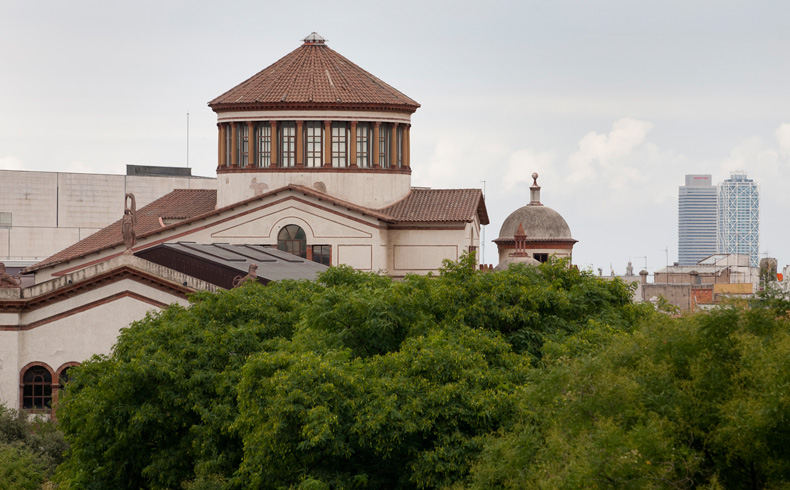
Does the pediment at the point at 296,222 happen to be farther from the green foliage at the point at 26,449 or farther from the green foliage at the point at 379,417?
the green foliage at the point at 379,417

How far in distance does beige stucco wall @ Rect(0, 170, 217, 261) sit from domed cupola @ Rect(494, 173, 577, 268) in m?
48.0

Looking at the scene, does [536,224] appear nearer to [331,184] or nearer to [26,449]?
[331,184]

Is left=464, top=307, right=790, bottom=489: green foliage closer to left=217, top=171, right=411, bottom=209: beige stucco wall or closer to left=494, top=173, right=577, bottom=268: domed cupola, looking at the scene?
left=217, top=171, right=411, bottom=209: beige stucco wall

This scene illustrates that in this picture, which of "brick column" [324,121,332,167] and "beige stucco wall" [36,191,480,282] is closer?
"beige stucco wall" [36,191,480,282]

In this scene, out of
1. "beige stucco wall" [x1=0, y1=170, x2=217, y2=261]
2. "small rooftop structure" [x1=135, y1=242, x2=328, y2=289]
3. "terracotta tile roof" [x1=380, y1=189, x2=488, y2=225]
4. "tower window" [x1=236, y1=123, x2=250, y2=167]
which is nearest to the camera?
"small rooftop structure" [x1=135, y1=242, x2=328, y2=289]

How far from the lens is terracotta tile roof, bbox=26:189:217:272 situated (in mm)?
78938

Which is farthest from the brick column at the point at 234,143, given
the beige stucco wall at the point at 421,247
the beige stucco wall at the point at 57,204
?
the beige stucco wall at the point at 57,204

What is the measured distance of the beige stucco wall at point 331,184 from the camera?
3098 inches

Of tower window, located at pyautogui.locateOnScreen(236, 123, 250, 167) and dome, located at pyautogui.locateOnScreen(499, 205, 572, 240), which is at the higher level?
tower window, located at pyautogui.locateOnScreen(236, 123, 250, 167)

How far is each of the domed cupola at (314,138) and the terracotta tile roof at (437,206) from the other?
1.10 meters

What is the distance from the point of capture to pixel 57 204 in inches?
5389

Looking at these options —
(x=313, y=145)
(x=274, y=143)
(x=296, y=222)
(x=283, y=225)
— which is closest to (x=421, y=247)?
(x=296, y=222)

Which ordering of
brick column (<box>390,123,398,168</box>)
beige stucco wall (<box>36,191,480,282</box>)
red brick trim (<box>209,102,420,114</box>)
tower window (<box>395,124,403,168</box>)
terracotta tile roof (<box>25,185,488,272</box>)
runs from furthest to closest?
tower window (<box>395,124,403,168</box>), brick column (<box>390,123,398,168</box>), red brick trim (<box>209,102,420,114</box>), beige stucco wall (<box>36,191,480,282</box>), terracotta tile roof (<box>25,185,488,272</box>)

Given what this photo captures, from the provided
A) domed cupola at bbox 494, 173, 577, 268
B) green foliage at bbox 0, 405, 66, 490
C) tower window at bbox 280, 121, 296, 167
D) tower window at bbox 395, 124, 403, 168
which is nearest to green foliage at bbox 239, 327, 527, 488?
green foliage at bbox 0, 405, 66, 490
